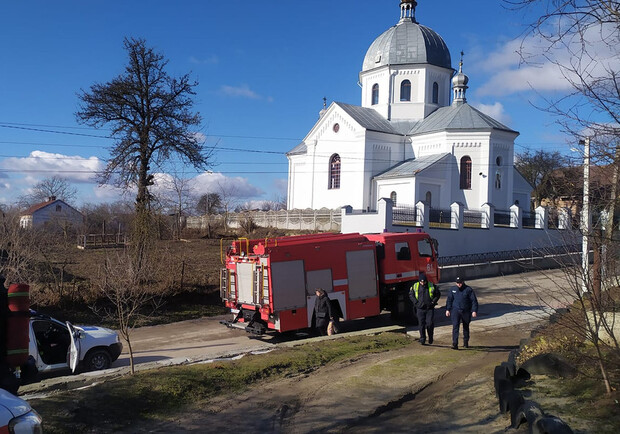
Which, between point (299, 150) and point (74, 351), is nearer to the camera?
point (74, 351)

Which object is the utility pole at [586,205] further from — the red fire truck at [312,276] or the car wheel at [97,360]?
the car wheel at [97,360]

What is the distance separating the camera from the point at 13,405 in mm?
4320

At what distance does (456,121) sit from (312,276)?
32254mm

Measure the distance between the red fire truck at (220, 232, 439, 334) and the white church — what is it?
2389cm

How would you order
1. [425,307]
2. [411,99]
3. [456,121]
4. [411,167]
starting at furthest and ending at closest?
[411,99] < [456,121] < [411,167] < [425,307]

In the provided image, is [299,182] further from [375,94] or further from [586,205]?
[586,205]

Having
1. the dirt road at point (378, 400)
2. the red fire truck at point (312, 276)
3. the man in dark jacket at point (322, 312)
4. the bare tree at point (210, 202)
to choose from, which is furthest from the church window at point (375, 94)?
the dirt road at point (378, 400)

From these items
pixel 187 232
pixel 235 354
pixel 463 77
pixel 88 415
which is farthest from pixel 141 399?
pixel 463 77

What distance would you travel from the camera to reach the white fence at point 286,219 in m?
38.1

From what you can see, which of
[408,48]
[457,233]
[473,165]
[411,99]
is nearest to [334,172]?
[411,99]

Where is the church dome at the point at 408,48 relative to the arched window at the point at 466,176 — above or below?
above

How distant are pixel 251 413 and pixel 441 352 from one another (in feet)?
18.9

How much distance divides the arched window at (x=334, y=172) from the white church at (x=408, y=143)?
0.29ft

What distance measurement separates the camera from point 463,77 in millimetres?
48219
